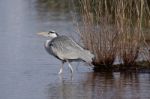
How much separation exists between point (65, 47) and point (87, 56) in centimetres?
65

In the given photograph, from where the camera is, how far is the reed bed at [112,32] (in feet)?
45.8

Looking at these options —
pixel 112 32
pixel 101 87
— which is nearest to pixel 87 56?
pixel 112 32

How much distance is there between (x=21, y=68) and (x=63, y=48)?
1.21 m

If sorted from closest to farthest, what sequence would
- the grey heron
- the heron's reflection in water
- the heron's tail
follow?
the heron's reflection in water, the heron's tail, the grey heron

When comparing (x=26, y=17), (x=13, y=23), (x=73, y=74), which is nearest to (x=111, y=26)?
(x=73, y=74)

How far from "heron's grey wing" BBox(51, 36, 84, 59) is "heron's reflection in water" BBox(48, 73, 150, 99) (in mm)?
464

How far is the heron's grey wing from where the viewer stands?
14.0 meters

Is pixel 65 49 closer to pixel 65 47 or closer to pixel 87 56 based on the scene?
pixel 65 47

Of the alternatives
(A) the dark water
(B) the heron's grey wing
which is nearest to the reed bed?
(B) the heron's grey wing

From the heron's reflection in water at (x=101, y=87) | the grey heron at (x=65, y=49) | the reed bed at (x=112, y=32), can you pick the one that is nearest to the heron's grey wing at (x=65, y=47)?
the grey heron at (x=65, y=49)

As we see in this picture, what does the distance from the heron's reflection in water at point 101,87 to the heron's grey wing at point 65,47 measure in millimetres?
464

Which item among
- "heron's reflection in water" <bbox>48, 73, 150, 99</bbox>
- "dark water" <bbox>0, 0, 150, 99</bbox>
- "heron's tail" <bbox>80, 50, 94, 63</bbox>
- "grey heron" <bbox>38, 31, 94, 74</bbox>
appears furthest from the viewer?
"grey heron" <bbox>38, 31, 94, 74</bbox>

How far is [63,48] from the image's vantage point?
14.1 meters

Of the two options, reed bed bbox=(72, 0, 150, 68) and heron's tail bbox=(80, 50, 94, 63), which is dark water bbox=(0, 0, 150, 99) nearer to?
heron's tail bbox=(80, 50, 94, 63)
